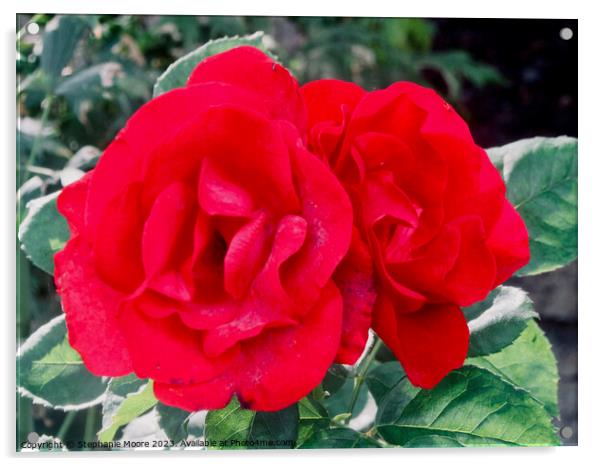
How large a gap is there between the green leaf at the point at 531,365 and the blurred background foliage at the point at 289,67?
38 millimetres

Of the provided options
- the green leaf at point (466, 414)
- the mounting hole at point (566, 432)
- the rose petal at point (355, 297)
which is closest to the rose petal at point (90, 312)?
the rose petal at point (355, 297)

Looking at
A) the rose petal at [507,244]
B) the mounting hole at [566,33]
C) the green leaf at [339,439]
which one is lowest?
the green leaf at [339,439]

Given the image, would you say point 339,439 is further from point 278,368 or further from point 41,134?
point 41,134

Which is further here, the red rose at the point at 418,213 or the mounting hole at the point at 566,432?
the mounting hole at the point at 566,432

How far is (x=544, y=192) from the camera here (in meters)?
0.60

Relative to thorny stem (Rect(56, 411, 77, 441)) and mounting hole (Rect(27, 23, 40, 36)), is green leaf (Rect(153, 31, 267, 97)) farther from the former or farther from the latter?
thorny stem (Rect(56, 411, 77, 441))

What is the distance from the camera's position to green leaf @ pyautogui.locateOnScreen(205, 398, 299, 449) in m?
0.48

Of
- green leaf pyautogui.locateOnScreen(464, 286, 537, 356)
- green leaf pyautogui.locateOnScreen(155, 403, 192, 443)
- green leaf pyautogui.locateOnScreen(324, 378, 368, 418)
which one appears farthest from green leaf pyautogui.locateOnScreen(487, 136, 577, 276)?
green leaf pyautogui.locateOnScreen(155, 403, 192, 443)

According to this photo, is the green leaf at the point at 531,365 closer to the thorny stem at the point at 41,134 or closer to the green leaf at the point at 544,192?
the green leaf at the point at 544,192

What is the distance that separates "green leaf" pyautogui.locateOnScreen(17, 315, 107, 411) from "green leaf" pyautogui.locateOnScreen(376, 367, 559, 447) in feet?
0.69

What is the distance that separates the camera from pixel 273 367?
1.27 feet

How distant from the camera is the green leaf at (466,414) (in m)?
0.53

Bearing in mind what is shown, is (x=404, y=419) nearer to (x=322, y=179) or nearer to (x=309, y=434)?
(x=309, y=434)

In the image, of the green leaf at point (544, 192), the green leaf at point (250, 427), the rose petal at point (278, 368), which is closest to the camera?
the rose petal at point (278, 368)
